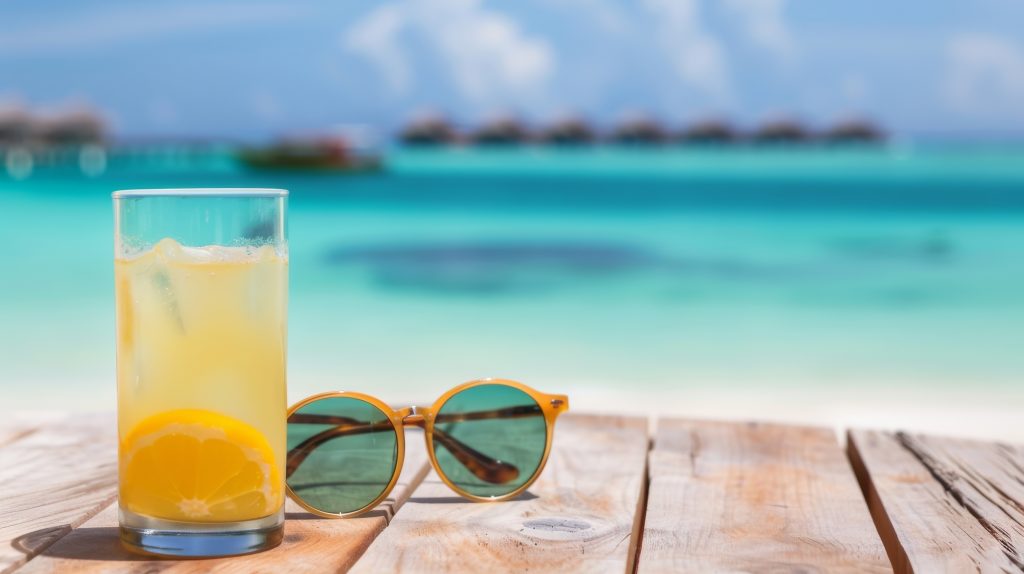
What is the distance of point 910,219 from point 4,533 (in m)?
15.3

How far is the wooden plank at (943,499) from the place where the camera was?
0.88 metres


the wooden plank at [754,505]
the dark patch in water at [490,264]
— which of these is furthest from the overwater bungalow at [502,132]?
the wooden plank at [754,505]

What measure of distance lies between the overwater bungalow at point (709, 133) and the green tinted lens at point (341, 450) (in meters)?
55.5

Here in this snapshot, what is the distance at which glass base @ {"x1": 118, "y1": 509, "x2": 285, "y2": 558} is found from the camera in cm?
82

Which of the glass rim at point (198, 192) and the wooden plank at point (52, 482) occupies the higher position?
the glass rim at point (198, 192)

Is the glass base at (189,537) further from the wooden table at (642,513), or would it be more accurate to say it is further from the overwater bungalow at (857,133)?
the overwater bungalow at (857,133)

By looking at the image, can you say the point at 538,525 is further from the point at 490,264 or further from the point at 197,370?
the point at 490,264

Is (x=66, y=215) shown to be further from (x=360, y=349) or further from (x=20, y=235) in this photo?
(x=360, y=349)

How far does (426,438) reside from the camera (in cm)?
109

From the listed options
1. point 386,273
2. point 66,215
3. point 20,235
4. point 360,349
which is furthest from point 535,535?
point 66,215

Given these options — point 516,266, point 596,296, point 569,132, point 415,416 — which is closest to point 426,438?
point 415,416

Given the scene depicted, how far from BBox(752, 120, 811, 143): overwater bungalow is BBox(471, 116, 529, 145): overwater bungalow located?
11465 millimetres

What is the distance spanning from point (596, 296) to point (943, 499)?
702 centimetres

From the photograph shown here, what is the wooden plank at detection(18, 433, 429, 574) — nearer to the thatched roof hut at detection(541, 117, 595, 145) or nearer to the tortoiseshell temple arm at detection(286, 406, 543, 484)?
the tortoiseshell temple arm at detection(286, 406, 543, 484)
